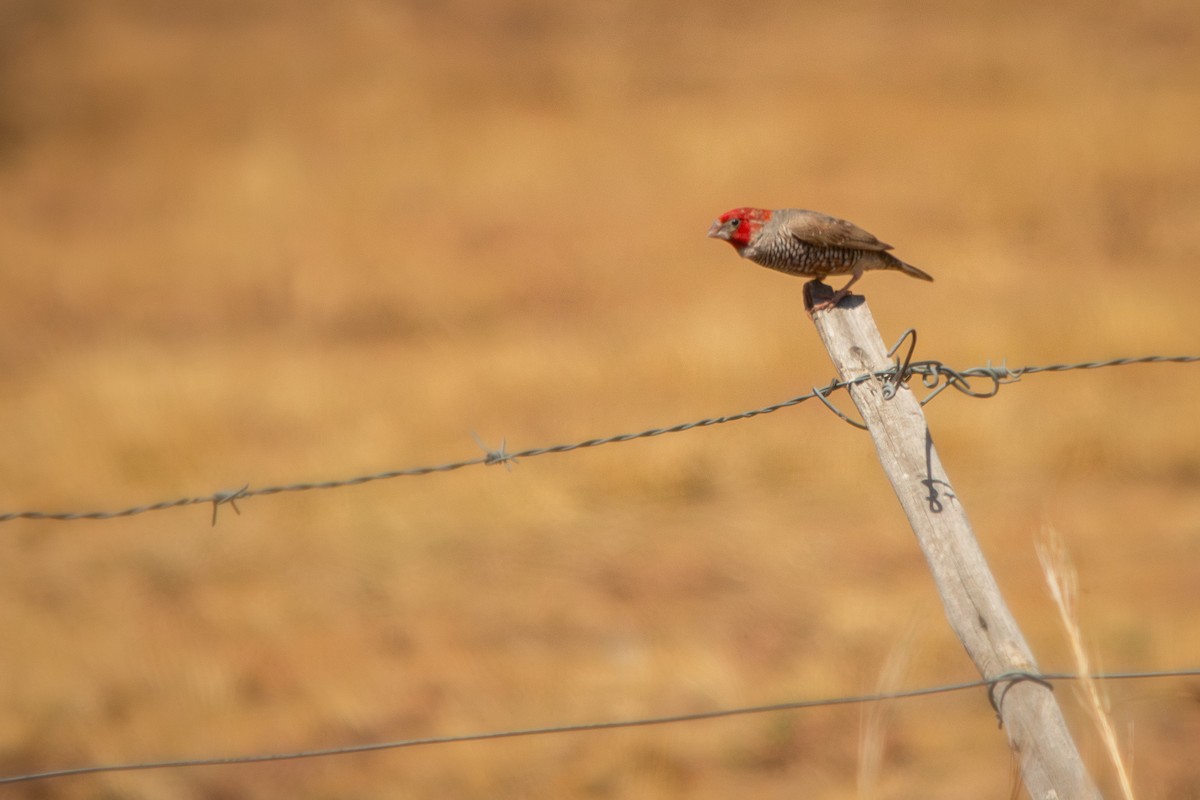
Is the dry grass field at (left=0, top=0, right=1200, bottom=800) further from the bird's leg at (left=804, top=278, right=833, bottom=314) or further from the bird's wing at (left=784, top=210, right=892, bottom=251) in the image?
the bird's wing at (left=784, top=210, right=892, bottom=251)

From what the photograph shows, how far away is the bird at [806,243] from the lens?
13.4 ft

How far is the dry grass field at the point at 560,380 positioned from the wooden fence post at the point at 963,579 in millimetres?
135

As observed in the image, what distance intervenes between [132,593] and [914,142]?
510 inches

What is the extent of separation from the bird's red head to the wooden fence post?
58.0 inches

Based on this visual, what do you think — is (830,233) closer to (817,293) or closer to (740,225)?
(740,225)

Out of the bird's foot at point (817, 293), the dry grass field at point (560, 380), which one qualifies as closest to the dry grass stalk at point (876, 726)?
the dry grass field at point (560, 380)

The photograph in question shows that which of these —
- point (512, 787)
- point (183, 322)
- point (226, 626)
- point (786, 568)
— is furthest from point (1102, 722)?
point (183, 322)

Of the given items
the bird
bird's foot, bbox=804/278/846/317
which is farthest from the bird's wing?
bird's foot, bbox=804/278/846/317

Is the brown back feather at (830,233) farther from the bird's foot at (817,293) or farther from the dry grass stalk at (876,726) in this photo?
the dry grass stalk at (876,726)

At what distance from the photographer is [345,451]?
10.4 m

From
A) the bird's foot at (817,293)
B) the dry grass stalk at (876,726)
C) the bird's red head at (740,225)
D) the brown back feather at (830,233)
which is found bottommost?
the dry grass stalk at (876,726)

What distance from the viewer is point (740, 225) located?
173 inches

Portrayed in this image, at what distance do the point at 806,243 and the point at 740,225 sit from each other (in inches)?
13.3

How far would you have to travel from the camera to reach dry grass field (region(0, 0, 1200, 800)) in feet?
21.9
